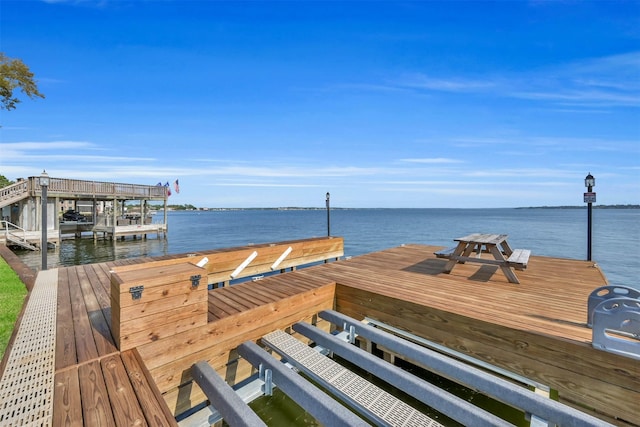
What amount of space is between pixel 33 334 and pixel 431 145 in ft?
74.4

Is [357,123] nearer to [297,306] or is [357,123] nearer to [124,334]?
[297,306]

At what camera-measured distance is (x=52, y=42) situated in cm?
1073

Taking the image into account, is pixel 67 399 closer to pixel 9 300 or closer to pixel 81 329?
pixel 81 329

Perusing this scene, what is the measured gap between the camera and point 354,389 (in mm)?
2338

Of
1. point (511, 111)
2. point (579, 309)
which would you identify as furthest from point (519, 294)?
point (511, 111)

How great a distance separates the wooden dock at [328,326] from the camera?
81.0 inches

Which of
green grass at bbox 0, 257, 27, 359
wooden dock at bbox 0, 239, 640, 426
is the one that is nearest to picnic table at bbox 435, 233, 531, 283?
wooden dock at bbox 0, 239, 640, 426

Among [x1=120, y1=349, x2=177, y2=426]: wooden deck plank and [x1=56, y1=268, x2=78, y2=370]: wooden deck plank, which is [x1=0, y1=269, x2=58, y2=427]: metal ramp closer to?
[x1=56, y1=268, x2=78, y2=370]: wooden deck plank

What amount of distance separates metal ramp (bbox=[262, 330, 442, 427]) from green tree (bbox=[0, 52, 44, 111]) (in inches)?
822

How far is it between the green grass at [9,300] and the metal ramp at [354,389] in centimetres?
290

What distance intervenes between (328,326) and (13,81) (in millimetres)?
21237

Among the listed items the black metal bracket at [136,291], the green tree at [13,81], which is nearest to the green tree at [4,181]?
the green tree at [13,81]

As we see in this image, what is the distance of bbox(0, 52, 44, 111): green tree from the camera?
1380cm

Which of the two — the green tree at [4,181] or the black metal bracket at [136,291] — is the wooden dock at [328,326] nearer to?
the black metal bracket at [136,291]
